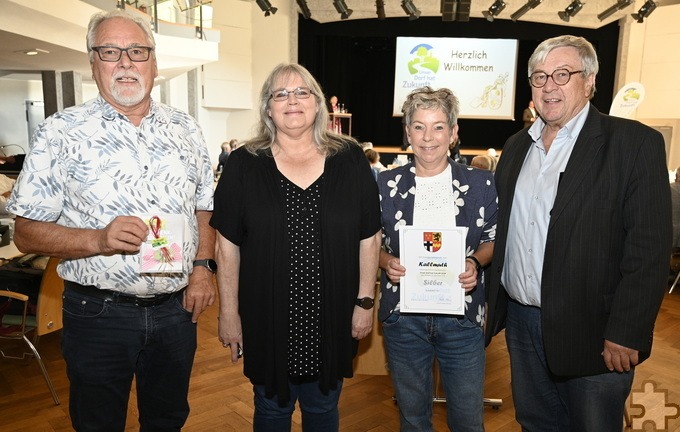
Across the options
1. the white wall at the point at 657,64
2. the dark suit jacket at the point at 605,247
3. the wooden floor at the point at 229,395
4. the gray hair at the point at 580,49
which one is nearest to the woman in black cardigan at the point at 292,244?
the dark suit jacket at the point at 605,247

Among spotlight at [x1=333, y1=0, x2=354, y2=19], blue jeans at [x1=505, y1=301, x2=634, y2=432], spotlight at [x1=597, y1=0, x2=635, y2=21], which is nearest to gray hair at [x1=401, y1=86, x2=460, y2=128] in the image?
blue jeans at [x1=505, y1=301, x2=634, y2=432]

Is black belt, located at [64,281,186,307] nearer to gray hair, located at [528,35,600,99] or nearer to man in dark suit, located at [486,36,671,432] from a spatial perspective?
man in dark suit, located at [486,36,671,432]

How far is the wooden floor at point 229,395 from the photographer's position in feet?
9.83

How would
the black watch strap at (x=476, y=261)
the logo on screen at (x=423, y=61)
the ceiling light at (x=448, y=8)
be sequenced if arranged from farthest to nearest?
1. the logo on screen at (x=423, y=61)
2. the ceiling light at (x=448, y=8)
3. the black watch strap at (x=476, y=261)

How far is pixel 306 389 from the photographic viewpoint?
198cm

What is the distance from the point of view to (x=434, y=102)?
6.39ft

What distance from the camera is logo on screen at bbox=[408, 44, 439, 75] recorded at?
553 inches

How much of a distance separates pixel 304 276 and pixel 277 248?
0.49ft

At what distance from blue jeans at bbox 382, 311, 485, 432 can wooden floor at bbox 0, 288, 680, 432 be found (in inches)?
41.7

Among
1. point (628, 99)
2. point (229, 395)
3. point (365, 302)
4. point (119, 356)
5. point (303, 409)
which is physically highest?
point (628, 99)

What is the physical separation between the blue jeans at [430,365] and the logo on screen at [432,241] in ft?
0.92

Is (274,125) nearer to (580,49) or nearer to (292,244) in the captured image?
(292,244)

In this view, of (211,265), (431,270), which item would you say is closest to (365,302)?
(431,270)

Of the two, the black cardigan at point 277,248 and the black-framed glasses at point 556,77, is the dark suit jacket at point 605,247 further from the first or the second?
the black cardigan at point 277,248
